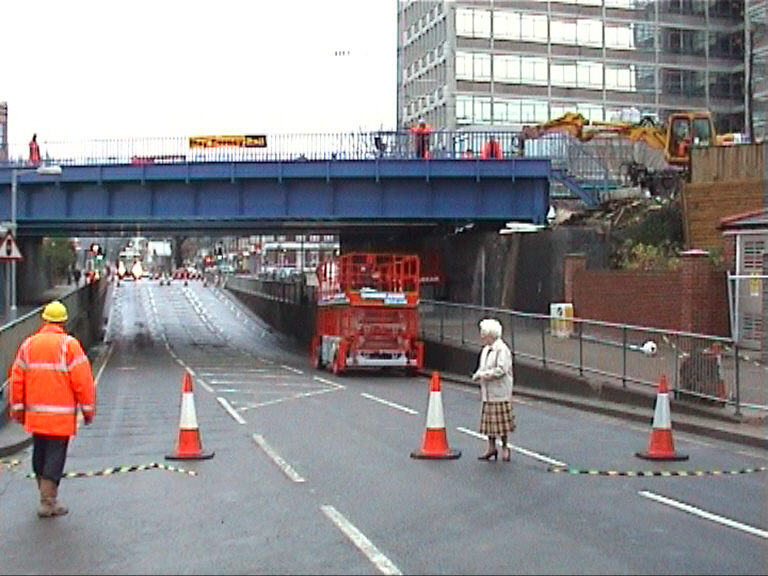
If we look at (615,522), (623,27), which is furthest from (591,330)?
(623,27)

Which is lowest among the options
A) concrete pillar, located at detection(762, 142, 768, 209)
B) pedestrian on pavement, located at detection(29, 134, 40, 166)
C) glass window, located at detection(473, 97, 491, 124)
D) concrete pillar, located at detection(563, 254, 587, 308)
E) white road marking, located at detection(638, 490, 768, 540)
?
white road marking, located at detection(638, 490, 768, 540)

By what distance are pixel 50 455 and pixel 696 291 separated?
19.0m

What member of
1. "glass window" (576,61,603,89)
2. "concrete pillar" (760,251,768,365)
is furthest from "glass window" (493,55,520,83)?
"concrete pillar" (760,251,768,365)

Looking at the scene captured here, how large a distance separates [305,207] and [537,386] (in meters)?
17.0

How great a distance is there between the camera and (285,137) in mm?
41875

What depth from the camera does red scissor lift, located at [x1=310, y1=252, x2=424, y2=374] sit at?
31.9 meters

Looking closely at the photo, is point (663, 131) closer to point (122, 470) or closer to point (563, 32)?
point (122, 470)

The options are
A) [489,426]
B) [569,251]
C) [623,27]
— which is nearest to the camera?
[489,426]

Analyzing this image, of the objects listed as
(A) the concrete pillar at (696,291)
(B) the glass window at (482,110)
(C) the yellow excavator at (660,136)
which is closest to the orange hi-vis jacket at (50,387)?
(A) the concrete pillar at (696,291)

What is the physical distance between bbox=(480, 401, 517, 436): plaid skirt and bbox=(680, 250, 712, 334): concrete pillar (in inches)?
551

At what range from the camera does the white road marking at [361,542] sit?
841 cm

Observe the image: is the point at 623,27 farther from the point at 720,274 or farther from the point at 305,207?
the point at 720,274

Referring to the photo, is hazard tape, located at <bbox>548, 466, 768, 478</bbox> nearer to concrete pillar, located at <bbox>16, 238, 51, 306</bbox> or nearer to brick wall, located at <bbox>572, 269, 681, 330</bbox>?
brick wall, located at <bbox>572, 269, 681, 330</bbox>

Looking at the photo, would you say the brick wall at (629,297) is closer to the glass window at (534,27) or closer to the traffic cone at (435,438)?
the traffic cone at (435,438)
